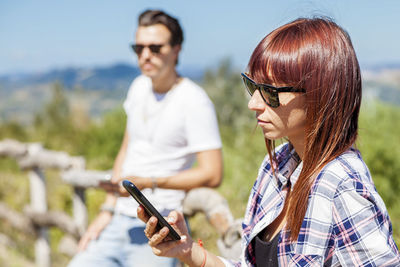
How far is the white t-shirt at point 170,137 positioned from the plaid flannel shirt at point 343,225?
0.94 m

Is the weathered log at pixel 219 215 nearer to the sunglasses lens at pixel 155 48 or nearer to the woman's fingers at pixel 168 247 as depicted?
the woman's fingers at pixel 168 247

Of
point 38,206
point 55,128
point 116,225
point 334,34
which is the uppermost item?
point 334,34

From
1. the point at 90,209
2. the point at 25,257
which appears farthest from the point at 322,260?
the point at 90,209

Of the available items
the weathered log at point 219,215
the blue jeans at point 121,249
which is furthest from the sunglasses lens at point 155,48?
the blue jeans at point 121,249

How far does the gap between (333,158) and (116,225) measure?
1289 mm

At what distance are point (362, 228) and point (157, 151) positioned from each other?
1253mm

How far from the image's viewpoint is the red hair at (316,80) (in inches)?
43.8

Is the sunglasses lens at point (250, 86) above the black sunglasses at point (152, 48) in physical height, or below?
below

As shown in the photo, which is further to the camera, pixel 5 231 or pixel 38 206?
pixel 5 231

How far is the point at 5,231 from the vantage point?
4.95m

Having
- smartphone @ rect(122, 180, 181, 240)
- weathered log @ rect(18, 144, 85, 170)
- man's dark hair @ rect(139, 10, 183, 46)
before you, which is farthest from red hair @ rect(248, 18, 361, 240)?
weathered log @ rect(18, 144, 85, 170)

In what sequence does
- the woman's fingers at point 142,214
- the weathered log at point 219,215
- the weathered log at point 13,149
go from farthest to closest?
the weathered log at point 13,149 < the weathered log at point 219,215 < the woman's fingers at point 142,214

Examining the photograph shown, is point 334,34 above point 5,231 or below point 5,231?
above

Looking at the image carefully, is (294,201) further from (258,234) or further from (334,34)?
(334,34)
